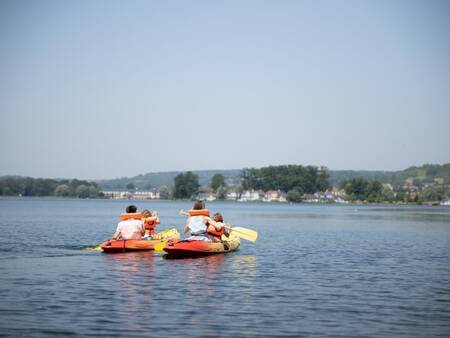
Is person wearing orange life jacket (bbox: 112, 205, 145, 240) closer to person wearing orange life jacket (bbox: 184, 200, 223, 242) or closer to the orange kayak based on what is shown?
the orange kayak

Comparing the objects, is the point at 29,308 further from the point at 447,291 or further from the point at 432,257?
the point at 432,257

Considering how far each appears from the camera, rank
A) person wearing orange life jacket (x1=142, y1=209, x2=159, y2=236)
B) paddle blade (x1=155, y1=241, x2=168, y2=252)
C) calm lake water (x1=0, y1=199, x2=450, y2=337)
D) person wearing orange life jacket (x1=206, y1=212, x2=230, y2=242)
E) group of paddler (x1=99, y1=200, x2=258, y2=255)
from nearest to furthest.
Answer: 1. calm lake water (x1=0, y1=199, x2=450, y2=337)
2. group of paddler (x1=99, y1=200, x2=258, y2=255)
3. paddle blade (x1=155, y1=241, x2=168, y2=252)
4. person wearing orange life jacket (x1=206, y1=212, x2=230, y2=242)
5. person wearing orange life jacket (x1=142, y1=209, x2=159, y2=236)

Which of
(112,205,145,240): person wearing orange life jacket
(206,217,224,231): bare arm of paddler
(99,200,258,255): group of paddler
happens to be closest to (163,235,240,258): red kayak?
(99,200,258,255): group of paddler

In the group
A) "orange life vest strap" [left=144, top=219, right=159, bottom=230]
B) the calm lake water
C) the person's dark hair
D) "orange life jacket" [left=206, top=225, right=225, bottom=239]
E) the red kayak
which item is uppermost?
the person's dark hair

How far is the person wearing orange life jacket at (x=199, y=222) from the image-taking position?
28.7 m

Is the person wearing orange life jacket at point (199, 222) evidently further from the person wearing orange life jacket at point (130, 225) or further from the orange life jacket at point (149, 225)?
the orange life jacket at point (149, 225)

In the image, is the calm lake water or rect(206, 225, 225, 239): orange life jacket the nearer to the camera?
the calm lake water

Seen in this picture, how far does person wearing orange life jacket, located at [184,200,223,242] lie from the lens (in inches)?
1129

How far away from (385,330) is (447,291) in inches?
254

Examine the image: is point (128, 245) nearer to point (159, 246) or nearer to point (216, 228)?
point (159, 246)

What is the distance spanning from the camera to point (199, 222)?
28.8 meters

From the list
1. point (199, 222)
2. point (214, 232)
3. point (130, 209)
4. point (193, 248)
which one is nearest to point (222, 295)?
point (193, 248)

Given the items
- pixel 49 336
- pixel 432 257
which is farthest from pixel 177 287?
pixel 432 257

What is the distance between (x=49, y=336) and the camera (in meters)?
13.9
